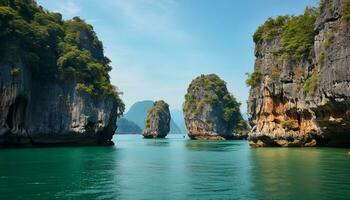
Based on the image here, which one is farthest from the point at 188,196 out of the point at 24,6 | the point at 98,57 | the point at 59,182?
the point at 98,57

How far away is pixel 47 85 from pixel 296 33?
3173 cm

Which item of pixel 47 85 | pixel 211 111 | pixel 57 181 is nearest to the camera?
pixel 57 181

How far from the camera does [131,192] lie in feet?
52.5

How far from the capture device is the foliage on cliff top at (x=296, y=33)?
44000 millimetres

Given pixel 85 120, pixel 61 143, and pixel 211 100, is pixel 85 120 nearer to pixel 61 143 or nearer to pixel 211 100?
pixel 61 143

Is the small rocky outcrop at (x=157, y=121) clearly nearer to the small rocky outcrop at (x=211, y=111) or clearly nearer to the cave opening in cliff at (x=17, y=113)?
the small rocky outcrop at (x=211, y=111)

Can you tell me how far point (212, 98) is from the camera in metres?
98.4

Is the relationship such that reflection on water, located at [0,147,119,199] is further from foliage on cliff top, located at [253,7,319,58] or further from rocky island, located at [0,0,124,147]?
foliage on cliff top, located at [253,7,319,58]

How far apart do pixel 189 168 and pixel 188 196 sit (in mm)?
9524

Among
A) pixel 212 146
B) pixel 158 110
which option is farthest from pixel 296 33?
pixel 158 110

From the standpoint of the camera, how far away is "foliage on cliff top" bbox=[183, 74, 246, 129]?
9869 centimetres

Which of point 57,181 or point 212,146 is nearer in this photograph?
point 57,181

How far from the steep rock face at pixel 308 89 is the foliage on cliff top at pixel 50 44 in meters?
21.3

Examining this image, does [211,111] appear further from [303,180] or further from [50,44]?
[303,180]
